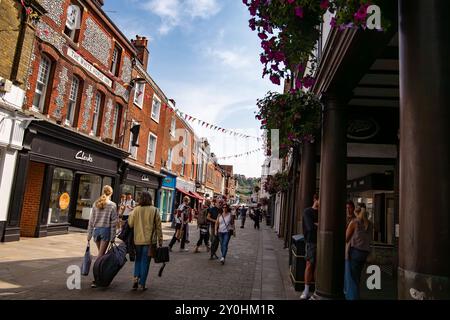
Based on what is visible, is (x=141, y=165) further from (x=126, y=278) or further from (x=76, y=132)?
(x=126, y=278)

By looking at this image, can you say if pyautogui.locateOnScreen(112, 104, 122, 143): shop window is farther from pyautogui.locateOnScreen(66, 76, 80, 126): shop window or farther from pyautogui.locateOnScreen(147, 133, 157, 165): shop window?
pyautogui.locateOnScreen(147, 133, 157, 165): shop window

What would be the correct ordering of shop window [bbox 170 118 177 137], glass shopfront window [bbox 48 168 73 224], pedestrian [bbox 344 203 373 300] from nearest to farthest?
pedestrian [bbox 344 203 373 300]
glass shopfront window [bbox 48 168 73 224]
shop window [bbox 170 118 177 137]

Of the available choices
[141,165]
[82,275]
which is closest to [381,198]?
[82,275]

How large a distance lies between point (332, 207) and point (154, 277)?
399 cm

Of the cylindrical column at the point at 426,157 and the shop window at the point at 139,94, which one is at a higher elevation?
the shop window at the point at 139,94

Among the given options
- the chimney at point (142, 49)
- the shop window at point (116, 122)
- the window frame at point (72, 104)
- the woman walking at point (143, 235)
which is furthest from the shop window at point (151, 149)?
the woman walking at point (143, 235)

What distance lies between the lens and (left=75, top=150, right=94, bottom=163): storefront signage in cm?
1349

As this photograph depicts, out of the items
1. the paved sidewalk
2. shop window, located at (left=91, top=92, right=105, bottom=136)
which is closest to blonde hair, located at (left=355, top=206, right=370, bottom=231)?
the paved sidewalk

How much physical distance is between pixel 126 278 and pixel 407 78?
6245mm

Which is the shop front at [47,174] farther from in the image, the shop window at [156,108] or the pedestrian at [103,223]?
the shop window at [156,108]

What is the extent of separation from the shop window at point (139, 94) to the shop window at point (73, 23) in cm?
590

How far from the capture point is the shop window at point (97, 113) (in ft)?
49.9

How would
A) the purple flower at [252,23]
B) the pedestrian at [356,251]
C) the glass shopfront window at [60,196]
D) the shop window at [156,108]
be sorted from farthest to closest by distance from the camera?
the shop window at [156,108], the glass shopfront window at [60,196], the pedestrian at [356,251], the purple flower at [252,23]

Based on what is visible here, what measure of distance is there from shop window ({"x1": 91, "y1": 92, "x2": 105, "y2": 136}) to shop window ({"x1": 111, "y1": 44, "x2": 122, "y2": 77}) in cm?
167
